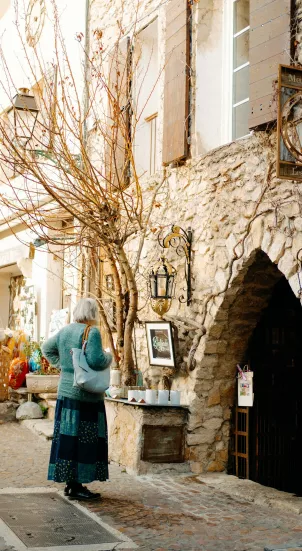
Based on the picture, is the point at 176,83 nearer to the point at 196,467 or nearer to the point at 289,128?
the point at 289,128

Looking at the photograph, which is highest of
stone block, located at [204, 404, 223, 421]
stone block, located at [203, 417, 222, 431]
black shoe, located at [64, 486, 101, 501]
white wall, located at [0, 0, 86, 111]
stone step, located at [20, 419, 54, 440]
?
white wall, located at [0, 0, 86, 111]

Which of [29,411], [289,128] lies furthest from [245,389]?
[29,411]

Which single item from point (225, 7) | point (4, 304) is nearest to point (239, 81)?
point (225, 7)

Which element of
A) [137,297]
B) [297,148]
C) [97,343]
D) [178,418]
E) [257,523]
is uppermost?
[297,148]

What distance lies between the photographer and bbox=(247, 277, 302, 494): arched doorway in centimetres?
755

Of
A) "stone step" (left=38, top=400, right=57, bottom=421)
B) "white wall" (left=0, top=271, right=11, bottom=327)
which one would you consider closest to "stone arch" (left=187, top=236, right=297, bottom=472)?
"stone step" (left=38, top=400, right=57, bottom=421)

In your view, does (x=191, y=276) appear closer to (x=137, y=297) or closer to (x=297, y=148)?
(x=137, y=297)

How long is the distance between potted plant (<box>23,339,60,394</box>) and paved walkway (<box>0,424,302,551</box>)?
2.96 meters

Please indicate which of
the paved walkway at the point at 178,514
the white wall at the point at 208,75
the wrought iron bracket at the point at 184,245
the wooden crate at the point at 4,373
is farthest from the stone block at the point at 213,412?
the wooden crate at the point at 4,373

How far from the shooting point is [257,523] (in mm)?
5320

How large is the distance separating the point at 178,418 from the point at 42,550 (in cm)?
296

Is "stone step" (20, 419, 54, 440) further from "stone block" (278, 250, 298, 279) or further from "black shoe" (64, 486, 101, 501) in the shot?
"stone block" (278, 250, 298, 279)

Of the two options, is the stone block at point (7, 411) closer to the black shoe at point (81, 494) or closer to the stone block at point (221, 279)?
the stone block at point (221, 279)

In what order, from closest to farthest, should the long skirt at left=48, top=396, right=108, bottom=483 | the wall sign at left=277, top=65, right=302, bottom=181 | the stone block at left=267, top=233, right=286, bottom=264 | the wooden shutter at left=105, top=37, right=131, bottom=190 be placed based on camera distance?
the wall sign at left=277, top=65, right=302, bottom=181 → the long skirt at left=48, top=396, right=108, bottom=483 → the stone block at left=267, top=233, right=286, bottom=264 → the wooden shutter at left=105, top=37, right=131, bottom=190
